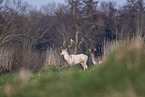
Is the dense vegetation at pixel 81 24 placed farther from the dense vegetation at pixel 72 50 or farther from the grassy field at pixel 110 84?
the grassy field at pixel 110 84

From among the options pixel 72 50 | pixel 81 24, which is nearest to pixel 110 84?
pixel 72 50

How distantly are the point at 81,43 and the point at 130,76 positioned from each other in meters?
27.8

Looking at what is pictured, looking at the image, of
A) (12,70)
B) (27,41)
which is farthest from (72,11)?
(12,70)

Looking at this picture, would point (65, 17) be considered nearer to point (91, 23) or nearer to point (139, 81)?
point (91, 23)

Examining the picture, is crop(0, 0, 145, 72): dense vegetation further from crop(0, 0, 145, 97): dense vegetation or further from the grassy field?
the grassy field

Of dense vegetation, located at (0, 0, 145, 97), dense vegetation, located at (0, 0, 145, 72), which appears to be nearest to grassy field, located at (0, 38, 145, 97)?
dense vegetation, located at (0, 0, 145, 97)

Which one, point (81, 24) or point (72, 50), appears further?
point (81, 24)

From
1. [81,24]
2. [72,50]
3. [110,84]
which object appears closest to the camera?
[110,84]

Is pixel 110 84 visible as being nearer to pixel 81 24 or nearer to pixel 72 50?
pixel 72 50

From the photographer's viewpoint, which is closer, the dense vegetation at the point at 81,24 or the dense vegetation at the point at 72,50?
the dense vegetation at the point at 72,50

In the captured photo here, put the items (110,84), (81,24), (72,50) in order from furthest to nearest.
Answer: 1. (81,24)
2. (72,50)
3. (110,84)

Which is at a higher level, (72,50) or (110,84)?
(110,84)

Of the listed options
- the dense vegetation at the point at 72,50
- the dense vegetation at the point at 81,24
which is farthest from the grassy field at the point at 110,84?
the dense vegetation at the point at 81,24

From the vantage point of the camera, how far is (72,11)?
111ft
